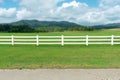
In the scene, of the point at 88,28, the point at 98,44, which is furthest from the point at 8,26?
the point at 98,44
